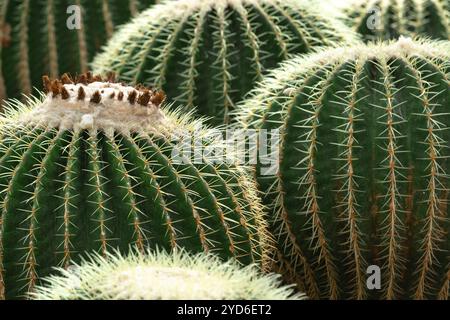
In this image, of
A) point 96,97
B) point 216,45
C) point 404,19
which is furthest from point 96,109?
point 404,19

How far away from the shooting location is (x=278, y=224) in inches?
187

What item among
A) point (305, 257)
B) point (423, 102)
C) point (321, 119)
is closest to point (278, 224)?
point (305, 257)

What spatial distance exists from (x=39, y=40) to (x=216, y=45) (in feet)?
4.44

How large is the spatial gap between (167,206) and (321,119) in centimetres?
86

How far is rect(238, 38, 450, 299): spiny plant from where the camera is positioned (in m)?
4.53

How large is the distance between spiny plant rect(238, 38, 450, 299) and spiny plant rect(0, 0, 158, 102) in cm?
196

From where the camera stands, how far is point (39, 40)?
645 cm

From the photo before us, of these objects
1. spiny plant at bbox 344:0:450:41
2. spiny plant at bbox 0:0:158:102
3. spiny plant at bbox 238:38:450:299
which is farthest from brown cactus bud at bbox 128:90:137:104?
spiny plant at bbox 0:0:158:102

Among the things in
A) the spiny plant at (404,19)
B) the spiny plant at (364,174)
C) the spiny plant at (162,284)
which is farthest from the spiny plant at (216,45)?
the spiny plant at (162,284)

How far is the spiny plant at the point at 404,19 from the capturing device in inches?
233

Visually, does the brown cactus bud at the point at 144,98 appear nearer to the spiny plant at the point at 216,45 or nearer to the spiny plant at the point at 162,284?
the spiny plant at the point at 162,284

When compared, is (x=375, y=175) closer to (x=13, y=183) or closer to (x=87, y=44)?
(x=13, y=183)

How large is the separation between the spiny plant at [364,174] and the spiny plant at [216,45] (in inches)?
25.8

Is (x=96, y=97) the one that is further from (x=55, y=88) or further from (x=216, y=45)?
(x=216, y=45)
